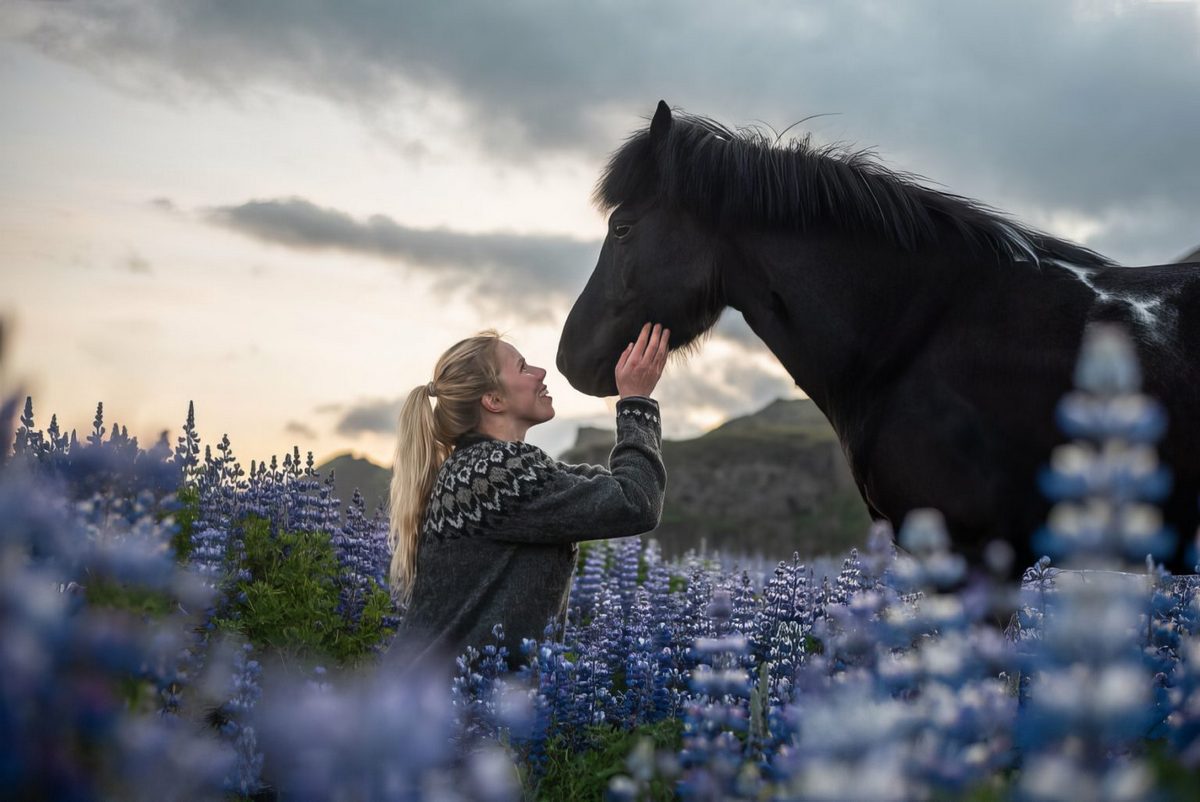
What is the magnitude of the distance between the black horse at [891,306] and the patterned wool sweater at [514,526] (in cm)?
71

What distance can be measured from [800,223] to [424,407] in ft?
7.14

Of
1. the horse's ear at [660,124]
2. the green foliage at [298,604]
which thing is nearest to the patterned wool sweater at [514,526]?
the horse's ear at [660,124]

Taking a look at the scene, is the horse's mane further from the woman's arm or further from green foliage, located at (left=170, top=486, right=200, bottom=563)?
green foliage, located at (left=170, top=486, right=200, bottom=563)

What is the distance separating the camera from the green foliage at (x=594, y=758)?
11.5 ft

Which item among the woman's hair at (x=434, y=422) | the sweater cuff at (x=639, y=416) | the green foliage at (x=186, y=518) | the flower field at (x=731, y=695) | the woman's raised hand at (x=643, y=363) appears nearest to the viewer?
the flower field at (x=731, y=695)

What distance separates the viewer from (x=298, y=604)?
21.4ft

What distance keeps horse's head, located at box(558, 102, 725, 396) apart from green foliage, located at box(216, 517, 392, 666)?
8.64 feet

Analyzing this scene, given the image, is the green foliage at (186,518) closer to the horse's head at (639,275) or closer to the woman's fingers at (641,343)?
the horse's head at (639,275)

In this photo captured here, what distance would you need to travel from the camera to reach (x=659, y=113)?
4.86m

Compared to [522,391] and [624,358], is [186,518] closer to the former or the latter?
[522,391]

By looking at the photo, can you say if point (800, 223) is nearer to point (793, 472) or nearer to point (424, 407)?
point (424, 407)

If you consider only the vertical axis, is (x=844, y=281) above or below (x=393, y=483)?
above

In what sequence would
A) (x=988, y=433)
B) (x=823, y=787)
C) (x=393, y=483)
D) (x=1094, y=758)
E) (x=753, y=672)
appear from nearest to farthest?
(x=823, y=787)
(x=1094, y=758)
(x=988, y=433)
(x=753, y=672)
(x=393, y=483)

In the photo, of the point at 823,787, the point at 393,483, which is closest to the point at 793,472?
the point at 393,483
